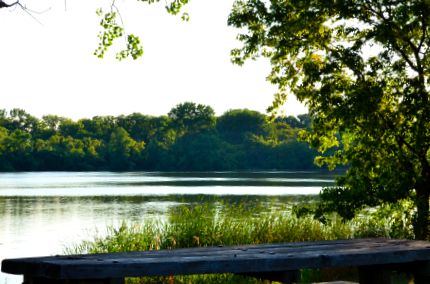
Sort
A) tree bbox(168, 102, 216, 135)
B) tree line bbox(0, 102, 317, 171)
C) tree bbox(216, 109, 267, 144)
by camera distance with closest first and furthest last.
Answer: tree line bbox(0, 102, 317, 171) < tree bbox(168, 102, 216, 135) < tree bbox(216, 109, 267, 144)

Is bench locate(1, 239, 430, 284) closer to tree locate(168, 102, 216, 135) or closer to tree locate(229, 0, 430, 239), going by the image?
tree locate(229, 0, 430, 239)

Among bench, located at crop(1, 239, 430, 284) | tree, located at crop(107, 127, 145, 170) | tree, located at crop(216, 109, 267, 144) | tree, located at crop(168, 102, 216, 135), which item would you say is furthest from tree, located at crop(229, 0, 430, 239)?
tree, located at crop(216, 109, 267, 144)

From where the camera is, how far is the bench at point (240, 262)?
12.2 ft

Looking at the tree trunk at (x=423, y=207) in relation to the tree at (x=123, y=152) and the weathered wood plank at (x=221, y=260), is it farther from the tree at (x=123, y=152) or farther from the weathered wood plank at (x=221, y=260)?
the tree at (x=123, y=152)

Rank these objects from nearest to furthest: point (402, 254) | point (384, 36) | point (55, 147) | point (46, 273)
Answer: point (46, 273) < point (402, 254) < point (384, 36) < point (55, 147)

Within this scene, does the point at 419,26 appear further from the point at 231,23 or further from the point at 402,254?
the point at 402,254

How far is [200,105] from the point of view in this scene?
14012 cm

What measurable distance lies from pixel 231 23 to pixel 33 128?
412ft

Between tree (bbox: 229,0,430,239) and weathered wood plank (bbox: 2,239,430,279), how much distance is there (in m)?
5.41

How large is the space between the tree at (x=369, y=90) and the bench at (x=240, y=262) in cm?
517

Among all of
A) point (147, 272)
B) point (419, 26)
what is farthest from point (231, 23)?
point (147, 272)

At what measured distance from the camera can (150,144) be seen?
12775 centimetres

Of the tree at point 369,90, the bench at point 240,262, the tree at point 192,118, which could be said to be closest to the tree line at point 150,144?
the tree at point 192,118

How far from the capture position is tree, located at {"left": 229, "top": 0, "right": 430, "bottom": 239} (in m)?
10.2
